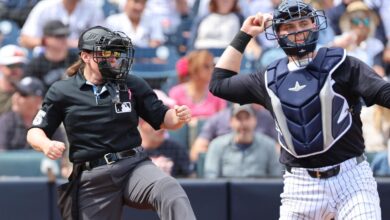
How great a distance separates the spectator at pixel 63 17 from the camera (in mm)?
9336

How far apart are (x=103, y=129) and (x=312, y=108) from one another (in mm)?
1223

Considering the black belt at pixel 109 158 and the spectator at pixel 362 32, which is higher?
the spectator at pixel 362 32

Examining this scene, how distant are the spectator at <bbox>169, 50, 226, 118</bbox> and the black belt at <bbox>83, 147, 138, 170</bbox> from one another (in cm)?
336

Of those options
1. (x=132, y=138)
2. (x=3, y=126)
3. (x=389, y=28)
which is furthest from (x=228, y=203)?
(x=389, y=28)

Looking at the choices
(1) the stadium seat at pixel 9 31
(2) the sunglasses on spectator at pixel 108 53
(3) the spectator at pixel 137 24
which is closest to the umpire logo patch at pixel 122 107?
(2) the sunglasses on spectator at pixel 108 53

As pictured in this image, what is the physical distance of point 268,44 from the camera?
9016 mm

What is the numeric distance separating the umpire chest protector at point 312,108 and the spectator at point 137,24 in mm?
4796

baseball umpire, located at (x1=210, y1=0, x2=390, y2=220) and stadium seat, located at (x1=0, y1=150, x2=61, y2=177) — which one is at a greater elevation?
baseball umpire, located at (x1=210, y1=0, x2=390, y2=220)

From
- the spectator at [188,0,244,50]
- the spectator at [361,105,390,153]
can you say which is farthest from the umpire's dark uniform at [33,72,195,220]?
the spectator at [188,0,244,50]

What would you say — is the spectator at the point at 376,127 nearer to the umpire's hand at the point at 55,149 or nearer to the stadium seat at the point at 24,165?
the stadium seat at the point at 24,165

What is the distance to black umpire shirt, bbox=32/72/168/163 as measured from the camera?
4934 mm

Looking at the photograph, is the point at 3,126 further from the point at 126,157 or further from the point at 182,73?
the point at 126,157

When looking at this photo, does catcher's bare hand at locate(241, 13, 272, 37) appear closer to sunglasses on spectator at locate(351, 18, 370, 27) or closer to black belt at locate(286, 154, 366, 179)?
black belt at locate(286, 154, 366, 179)

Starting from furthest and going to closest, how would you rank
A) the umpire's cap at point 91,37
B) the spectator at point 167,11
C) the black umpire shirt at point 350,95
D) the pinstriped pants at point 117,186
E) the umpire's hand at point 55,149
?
1. the spectator at point 167,11
2. the umpire's cap at point 91,37
3. the pinstriped pants at point 117,186
4. the umpire's hand at point 55,149
5. the black umpire shirt at point 350,95
